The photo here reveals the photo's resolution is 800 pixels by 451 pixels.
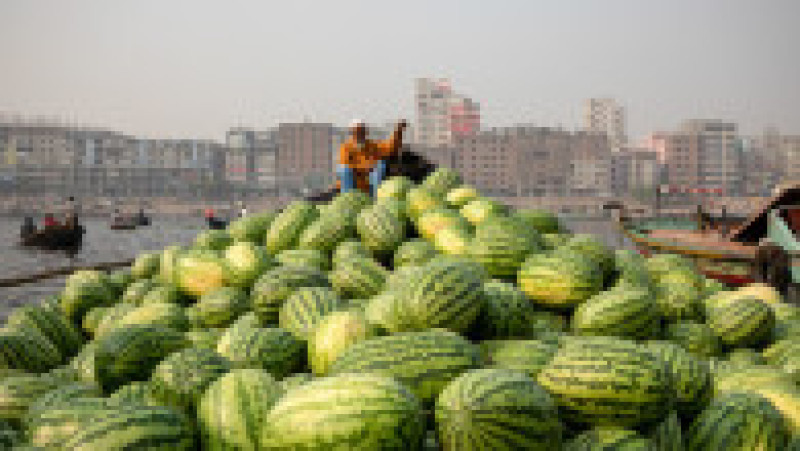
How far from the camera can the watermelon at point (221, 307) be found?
4.72 metres

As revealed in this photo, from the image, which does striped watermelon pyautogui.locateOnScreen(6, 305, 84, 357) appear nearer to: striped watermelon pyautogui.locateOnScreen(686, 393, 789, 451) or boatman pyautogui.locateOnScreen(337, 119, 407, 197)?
striped watermelon pyautogui.locateOnScreen(686, 393, 789, 451)

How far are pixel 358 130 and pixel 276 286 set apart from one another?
19.2 feet

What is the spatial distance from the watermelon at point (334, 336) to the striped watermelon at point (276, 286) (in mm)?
877

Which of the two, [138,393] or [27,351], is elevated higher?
[138,393]

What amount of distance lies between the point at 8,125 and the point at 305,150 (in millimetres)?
72405

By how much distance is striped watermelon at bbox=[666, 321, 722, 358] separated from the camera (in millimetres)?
4411

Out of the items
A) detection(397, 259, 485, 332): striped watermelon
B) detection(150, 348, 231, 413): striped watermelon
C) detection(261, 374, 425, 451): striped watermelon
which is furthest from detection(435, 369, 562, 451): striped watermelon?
detection(150, 348, 231, 413): striped watermelon

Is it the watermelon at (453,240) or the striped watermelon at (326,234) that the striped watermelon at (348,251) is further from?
the watermelon at (453,240)

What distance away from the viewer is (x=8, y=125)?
16100 centimetres

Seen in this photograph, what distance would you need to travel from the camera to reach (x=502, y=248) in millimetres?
4906

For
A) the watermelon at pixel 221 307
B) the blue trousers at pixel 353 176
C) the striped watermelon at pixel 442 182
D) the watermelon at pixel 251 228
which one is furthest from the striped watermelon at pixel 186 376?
the blue trousers at pixel 353 176

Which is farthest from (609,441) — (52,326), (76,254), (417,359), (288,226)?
(76,254)

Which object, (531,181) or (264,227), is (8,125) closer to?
(531,181)

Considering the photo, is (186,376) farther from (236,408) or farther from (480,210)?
(480,210)
